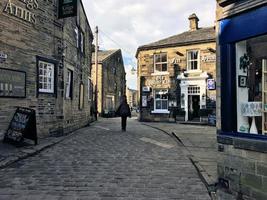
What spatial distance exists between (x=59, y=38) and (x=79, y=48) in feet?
14.1

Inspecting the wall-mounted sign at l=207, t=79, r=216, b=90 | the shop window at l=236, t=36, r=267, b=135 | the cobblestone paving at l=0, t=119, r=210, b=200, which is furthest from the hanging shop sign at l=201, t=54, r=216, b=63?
the shop window at l=236, t=36, r=267, b=135

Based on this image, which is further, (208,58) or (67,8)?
(208,58)

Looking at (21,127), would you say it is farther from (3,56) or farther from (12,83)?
(3,56)

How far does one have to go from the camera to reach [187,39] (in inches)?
1075

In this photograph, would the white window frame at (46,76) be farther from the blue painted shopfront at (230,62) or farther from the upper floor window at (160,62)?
the upper floor window at (160,62)

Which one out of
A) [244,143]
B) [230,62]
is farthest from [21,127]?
[244,143]

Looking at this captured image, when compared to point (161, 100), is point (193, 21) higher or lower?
higher

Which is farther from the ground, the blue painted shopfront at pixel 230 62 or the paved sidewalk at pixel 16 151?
the blue painted shopfront at pixel 230 62

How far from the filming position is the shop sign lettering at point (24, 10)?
36.2ft

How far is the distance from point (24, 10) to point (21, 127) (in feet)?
13.7

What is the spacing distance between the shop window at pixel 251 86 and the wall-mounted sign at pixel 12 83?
7408mm

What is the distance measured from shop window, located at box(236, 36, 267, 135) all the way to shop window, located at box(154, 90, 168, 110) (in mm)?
21253

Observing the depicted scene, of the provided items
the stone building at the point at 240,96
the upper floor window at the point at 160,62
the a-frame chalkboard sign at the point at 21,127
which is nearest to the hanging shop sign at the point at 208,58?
the upper floor window at the point at 160,62

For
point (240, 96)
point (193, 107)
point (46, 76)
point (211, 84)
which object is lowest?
point (193, 107)
